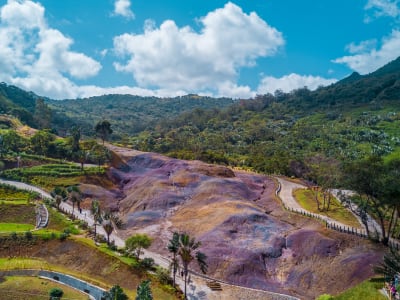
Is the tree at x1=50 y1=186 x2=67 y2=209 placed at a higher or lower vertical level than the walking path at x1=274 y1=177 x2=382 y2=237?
higher

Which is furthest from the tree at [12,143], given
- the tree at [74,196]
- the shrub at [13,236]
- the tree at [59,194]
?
the shrub at [13,236]

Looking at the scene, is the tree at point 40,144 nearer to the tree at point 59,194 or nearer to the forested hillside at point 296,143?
the tree at point 59,194

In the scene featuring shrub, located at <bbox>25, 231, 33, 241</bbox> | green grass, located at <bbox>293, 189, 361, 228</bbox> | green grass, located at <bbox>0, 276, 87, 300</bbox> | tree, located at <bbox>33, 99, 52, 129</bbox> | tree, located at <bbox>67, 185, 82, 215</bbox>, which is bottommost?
green grass, located at <bbox>0, 276, 87, 300</bbox>

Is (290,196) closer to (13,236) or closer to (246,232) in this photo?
(246,232)

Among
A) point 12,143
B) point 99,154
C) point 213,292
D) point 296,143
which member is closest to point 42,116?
point 12,143

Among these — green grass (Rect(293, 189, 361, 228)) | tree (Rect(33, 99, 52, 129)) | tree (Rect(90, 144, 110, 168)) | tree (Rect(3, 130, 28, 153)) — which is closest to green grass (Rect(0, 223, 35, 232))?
tree (Rect(90, 144, 110, 168))

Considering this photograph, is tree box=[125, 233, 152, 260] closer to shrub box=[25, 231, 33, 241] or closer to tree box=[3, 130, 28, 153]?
shrub box=[25, 231, 33, 241]

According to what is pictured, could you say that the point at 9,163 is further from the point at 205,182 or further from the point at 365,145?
the point at 365,145

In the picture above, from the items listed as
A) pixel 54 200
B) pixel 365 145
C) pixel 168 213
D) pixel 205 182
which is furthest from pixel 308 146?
pixel 54 200
